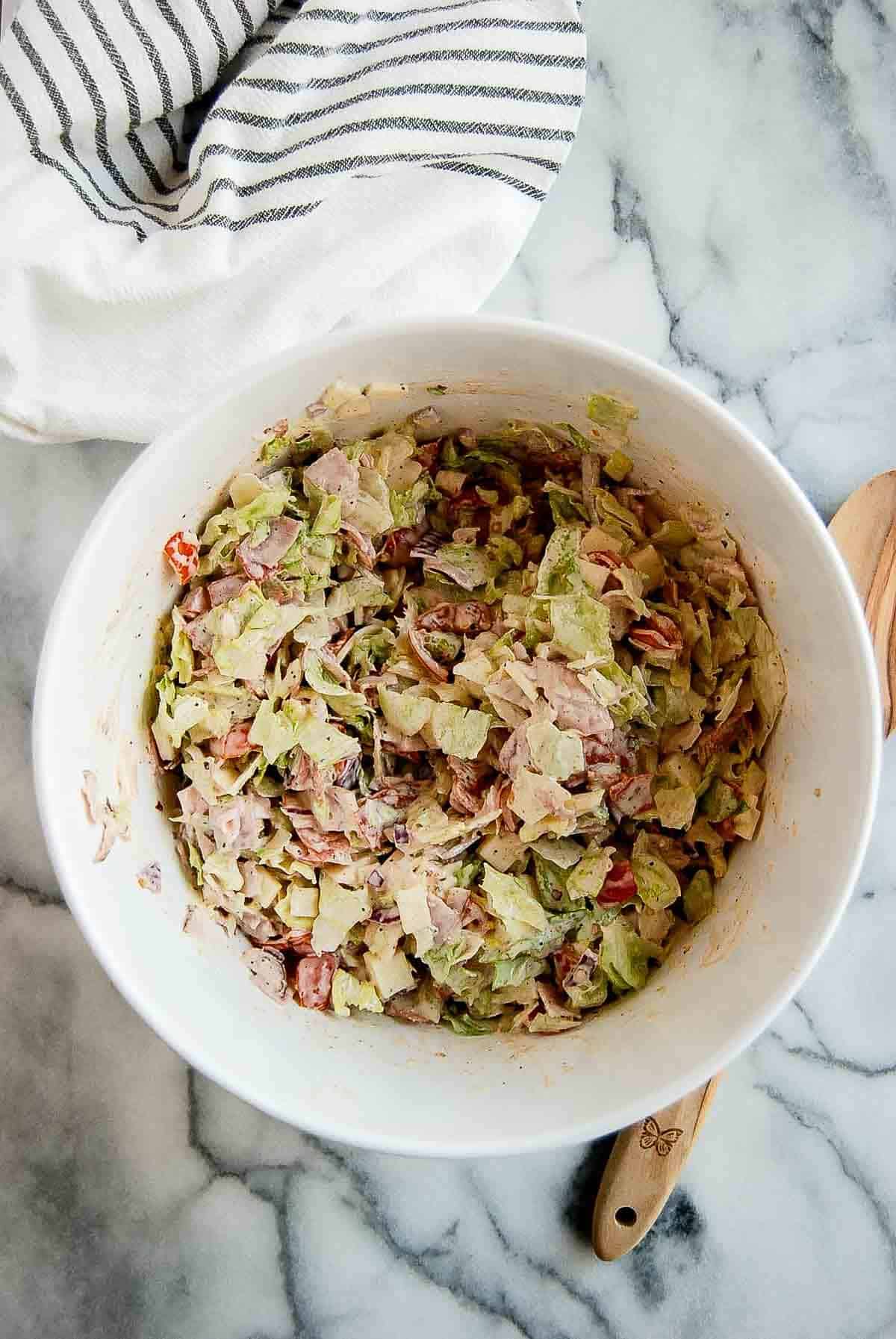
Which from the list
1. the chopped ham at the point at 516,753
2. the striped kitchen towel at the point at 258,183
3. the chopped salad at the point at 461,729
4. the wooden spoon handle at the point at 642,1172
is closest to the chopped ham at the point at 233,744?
the chopped salad at the point at 461,729

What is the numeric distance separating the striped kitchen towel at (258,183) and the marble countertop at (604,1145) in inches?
3.9

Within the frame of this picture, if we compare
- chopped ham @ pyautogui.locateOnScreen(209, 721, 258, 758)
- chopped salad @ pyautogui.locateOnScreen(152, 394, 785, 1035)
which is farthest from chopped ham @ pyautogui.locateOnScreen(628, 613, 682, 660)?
chopped ham @ pyautogui.locateOnScreen(209, 721, 258, 758)

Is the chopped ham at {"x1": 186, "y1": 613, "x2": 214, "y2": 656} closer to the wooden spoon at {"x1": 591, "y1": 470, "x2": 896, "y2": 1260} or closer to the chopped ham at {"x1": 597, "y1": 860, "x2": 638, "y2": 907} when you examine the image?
the chopped ham at {"x1": 597, "y1": 860, "x2": 638, "y2": 907}

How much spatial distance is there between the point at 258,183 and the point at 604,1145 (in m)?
0.99

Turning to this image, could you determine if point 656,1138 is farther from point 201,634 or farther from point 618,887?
point 201,634

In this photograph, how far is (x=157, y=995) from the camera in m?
0.82

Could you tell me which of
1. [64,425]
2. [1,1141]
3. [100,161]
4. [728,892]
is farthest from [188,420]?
[1,1141]

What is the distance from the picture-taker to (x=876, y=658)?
1103 millimetres

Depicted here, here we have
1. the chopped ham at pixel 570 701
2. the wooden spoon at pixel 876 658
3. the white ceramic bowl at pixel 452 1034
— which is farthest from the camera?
the wooden spoon at pixel 876 658

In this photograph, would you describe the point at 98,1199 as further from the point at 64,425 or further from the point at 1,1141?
the point at 64,425

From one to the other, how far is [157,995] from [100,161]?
75 centimetres

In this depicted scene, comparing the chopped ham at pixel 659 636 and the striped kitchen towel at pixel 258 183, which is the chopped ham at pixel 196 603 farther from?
the chopped ham at pixel 659 636

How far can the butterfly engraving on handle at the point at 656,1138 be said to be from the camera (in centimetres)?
110

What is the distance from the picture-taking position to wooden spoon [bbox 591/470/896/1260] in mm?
1088
